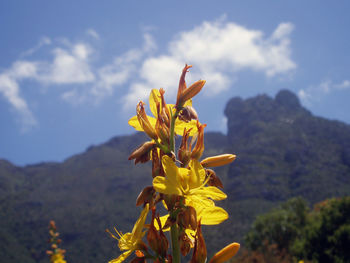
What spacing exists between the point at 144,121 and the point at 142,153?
298 millimetres

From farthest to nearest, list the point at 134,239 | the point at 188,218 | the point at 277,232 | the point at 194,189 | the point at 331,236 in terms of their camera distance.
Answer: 1. the point at 277,232
2. the point at 331,236
3. the point at 134,239
4. the point at 194,189
5. the point at 188,218

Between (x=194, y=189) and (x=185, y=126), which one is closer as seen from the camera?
(x=194, y=189)

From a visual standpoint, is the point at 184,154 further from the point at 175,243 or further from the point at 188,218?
the point at 175,243

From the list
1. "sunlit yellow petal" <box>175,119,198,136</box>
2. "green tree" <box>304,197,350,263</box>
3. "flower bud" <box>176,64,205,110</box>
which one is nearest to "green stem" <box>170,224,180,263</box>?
"sunlit yellow petal" <box>175,119,198,136</box>

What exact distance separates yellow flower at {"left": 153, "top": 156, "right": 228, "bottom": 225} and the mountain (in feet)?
184

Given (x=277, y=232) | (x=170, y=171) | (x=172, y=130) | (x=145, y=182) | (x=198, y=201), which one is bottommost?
(x=277, y=232)

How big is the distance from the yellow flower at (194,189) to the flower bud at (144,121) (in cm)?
34

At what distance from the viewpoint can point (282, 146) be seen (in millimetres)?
120750

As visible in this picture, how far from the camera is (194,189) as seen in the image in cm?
226

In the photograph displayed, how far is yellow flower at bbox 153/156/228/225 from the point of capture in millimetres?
2180

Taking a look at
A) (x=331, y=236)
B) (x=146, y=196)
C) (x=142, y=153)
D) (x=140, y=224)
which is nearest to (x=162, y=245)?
(x=140, y=224)

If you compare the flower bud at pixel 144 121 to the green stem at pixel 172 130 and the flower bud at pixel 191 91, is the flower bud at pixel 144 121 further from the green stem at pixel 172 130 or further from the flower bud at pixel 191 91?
the flower bud at pixel 191 91

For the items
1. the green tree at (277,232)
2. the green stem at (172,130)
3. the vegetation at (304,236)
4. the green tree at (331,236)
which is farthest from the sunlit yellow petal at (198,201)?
the green tree at (277,232)

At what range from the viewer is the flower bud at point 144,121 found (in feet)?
8.23
